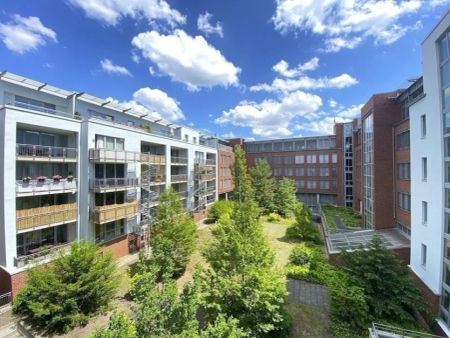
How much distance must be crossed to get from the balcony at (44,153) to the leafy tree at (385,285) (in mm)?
23615

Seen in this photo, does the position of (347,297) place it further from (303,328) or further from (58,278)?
(58,278)

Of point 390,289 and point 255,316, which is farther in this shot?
point 390,289

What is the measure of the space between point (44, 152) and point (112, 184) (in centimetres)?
620

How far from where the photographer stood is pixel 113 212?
24.0 m

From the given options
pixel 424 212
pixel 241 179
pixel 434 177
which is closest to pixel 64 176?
pixel 434 177

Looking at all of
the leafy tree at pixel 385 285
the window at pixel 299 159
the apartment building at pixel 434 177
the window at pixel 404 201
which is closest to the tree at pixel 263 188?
the window at pixel 299 159

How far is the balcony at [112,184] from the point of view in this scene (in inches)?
914

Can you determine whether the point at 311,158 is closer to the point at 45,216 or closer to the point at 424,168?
the point at 424,168

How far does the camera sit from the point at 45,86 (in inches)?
909

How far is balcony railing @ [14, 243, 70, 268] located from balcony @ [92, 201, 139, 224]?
342 centimetres

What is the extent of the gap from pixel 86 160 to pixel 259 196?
34.5 m

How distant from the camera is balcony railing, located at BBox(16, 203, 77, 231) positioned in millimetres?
18625

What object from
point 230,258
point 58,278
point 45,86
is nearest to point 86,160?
point 45,86

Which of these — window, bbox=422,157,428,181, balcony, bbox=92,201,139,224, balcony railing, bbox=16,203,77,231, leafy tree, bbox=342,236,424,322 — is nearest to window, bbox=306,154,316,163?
window, bbox=422,157,428,181
